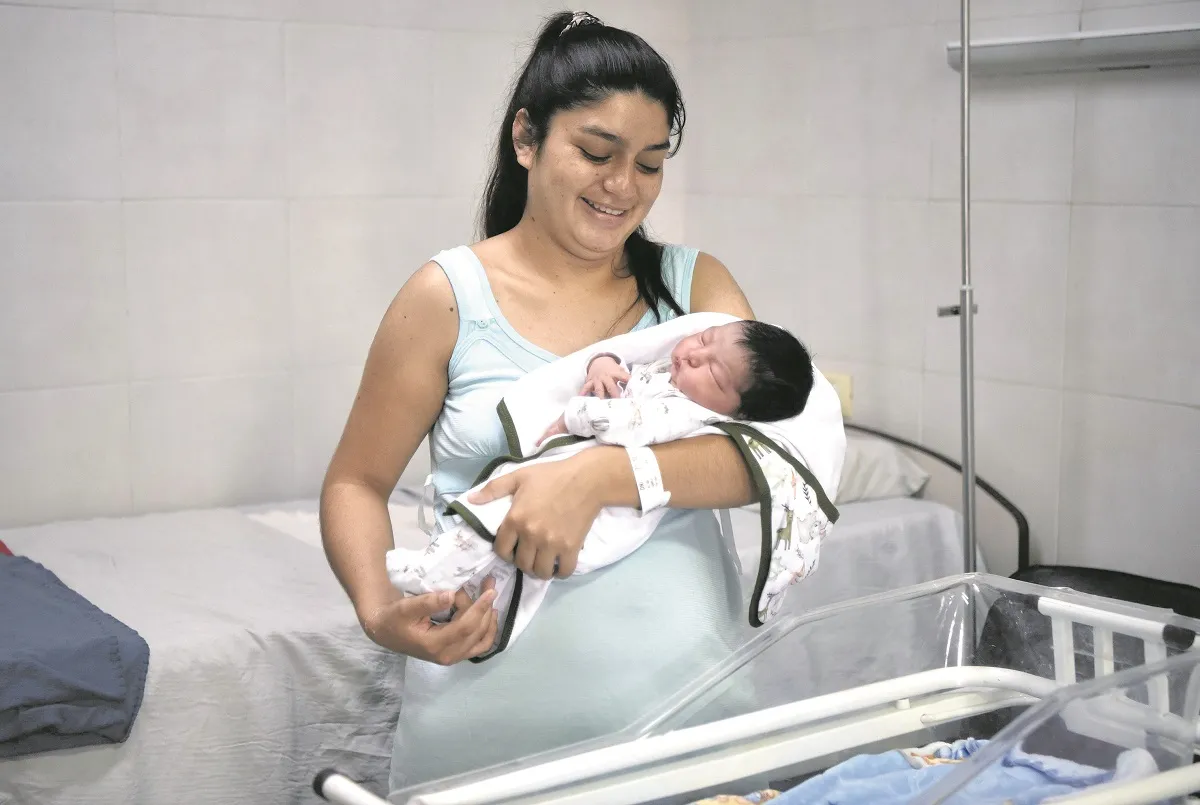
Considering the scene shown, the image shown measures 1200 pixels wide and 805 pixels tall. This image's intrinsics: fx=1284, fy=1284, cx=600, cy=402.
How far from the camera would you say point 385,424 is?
1382mm

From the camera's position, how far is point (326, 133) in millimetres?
2797

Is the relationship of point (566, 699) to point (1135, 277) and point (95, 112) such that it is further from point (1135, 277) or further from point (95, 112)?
point (95, 112)

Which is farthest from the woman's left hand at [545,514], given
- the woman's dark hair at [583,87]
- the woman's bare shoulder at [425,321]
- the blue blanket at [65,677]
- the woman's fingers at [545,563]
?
the blue blanket at [65,677]

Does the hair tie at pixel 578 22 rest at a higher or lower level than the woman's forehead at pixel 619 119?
higher

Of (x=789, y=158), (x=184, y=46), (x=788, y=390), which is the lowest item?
(x=788, y=390)

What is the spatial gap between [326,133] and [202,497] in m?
0.83

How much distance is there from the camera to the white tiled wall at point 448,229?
7.96ft

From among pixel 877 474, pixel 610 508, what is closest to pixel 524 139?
pixel 610 508

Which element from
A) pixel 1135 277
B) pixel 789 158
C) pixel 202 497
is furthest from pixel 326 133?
pixel 1135 277

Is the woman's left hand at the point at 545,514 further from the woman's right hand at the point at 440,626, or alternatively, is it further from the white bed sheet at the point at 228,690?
the white bed sheet at the point at 228,690

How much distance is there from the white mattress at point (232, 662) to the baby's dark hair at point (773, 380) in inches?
40.6

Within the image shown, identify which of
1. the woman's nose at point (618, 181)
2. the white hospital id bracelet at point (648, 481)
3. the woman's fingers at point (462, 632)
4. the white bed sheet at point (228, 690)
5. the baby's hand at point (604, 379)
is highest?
the woman's nose at point (618, 181)

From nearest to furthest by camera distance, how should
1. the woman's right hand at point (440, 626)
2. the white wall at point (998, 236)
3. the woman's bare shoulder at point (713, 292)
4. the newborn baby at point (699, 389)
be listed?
1. the woman's right hand at point (440, 626)
2. the newborn baby at point (699, 389)
3. the woman's bare shoulder at point (713, 292)
4. the white wall at point (998, 236)

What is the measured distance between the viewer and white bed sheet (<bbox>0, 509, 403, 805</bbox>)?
1.89 m
